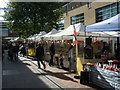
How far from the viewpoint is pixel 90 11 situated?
26156 millimetres

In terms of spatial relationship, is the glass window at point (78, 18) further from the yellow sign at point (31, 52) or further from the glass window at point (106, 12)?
the yellow sign at point (31, 52)

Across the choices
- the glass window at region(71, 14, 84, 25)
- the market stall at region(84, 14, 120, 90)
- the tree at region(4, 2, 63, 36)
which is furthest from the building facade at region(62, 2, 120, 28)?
the market stall at region(84, 14, 120, 90)

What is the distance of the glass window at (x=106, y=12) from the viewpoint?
21322mm

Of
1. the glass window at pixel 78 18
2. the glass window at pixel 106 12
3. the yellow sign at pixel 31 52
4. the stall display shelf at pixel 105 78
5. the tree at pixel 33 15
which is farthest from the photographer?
the glass window at pixel 78 18

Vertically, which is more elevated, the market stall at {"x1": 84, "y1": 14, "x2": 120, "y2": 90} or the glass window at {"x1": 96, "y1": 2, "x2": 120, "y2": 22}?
the glass window at {"x1": 96, "y1": 2, "x2": 120, "y2": 22}

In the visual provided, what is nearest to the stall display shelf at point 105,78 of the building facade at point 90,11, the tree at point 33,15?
the building facade at point 90,11

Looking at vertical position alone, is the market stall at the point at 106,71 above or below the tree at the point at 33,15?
below

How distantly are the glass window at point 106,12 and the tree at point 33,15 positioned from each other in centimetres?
549

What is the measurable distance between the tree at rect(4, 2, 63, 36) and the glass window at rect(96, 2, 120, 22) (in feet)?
18.0

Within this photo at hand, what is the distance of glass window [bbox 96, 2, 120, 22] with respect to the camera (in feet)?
70.0

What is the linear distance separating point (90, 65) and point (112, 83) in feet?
5.85

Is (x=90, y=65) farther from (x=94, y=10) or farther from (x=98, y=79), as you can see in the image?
(x=94, y=10)

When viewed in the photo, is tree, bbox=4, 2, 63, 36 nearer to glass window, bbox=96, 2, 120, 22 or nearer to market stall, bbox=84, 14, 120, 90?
glass window, bbox=96, 2, 120, 22

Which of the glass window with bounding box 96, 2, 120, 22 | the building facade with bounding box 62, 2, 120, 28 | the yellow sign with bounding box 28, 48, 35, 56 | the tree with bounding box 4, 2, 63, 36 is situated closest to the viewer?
the glass window with bounding box 96, 2, 120, 22
